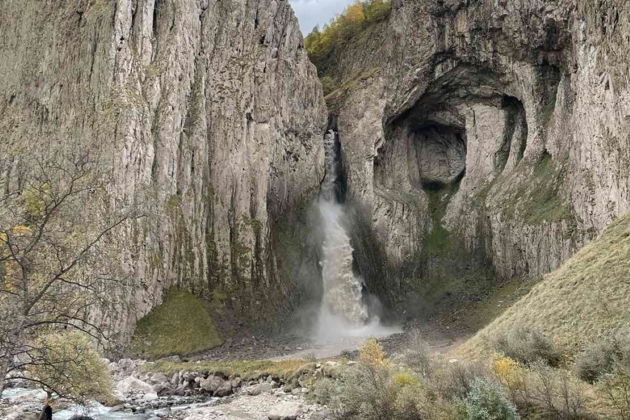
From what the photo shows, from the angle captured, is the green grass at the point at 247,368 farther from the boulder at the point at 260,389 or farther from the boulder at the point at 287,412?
the boulder at the point at 287,412

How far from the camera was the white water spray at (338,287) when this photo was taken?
54.1 meters

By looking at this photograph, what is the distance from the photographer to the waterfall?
56.1m

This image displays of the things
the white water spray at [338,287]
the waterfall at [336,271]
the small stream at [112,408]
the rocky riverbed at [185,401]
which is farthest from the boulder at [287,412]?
the waterfall at [336,271]

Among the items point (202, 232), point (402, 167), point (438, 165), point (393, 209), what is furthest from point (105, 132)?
point (438, 165)

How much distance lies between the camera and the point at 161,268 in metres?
48.8

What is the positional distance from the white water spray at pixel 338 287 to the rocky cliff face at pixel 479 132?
12.1ft

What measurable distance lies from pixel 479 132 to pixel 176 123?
38003 mm

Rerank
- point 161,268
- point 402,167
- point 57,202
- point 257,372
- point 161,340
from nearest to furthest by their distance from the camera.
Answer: point 57,202, point 257,372, point 161,340, point 161,268, point 402,167

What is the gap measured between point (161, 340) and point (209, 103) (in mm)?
26897

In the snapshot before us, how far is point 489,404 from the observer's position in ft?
39.3

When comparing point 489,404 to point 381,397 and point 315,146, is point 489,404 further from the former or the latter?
point 315,146

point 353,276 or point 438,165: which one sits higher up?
point 438,165

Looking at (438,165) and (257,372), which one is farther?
(438,165)

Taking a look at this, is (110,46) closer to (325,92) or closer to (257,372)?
(325,92)
